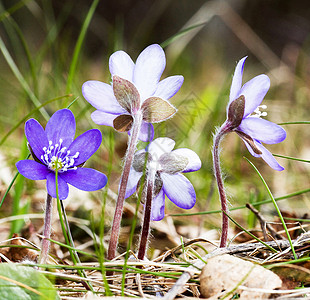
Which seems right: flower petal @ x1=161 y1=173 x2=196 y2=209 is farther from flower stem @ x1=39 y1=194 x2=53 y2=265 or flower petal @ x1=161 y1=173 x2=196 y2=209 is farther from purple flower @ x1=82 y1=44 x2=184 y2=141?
flower stem @ x1=39 y1=194 x2=53 y2=265

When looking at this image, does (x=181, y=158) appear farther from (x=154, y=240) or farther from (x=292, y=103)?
(x=292, y=103)

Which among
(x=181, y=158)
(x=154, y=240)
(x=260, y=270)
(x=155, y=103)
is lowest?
(x=260, y=270)

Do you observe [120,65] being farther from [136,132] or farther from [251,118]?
[251,118]

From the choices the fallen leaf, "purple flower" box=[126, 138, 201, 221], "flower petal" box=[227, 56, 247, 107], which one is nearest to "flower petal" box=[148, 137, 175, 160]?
"purple flower" box=[126, 138, 201, 221]

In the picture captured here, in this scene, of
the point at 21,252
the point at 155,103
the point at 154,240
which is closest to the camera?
the point at 155,103

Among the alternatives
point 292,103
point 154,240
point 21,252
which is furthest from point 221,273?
point 292,103

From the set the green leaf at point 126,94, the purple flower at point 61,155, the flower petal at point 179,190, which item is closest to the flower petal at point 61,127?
the purple flower at point 61,155

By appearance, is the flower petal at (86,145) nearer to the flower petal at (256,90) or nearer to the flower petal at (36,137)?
the flower petal at (36,137)
